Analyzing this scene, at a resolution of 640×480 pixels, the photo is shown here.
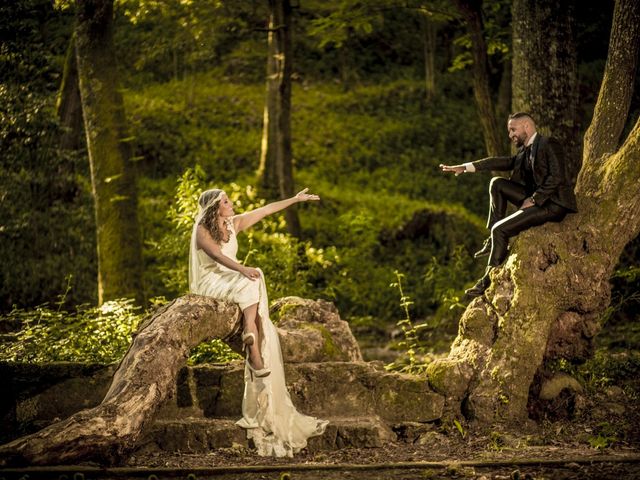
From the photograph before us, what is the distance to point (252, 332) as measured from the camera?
7281mm

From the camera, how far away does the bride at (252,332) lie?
7.08 meters

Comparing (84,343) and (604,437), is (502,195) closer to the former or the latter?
(604,437)

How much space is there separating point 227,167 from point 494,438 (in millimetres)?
16653

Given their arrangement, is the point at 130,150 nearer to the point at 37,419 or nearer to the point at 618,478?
the point at 37,419

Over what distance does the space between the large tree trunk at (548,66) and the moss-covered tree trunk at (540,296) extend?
1614 millimetres

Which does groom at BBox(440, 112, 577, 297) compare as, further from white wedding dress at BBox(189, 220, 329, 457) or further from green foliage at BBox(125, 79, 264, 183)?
→ green foliage at BBox(125, 79, 264, 183)

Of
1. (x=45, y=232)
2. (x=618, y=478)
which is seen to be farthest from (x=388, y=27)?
(x=618, y=478)

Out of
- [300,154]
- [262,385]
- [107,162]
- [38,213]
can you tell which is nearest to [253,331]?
[262,385]

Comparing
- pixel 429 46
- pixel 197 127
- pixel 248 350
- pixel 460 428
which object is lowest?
pixel 460 428

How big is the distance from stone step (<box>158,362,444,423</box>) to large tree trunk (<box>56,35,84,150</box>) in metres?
9.94

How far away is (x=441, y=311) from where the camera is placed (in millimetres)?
14453

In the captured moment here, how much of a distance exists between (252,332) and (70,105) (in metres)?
11.4

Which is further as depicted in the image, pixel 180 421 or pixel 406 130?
pixel 406 130

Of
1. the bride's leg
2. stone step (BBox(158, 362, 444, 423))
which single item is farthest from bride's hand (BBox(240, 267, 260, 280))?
stone step (BBox(158, 362, 444, 423))
